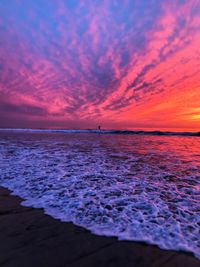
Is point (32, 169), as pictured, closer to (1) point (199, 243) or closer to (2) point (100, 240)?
(2) point (100, 240)

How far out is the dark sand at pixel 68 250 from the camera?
6.60 feet

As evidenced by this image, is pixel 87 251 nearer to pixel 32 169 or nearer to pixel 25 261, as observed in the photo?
pixel 25 261

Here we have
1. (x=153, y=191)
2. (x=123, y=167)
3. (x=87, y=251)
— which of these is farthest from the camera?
(x=123, y=167)

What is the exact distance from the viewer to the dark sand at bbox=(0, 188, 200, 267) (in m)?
2.01

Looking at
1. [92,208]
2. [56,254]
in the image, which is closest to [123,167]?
[92,208]

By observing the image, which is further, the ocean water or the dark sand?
the ocean water

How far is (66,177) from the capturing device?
5.57m

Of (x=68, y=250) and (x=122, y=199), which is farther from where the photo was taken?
(x=122, y=199)

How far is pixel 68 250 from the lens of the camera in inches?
86.9

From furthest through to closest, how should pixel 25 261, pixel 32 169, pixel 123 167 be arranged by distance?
pixel 123 167 → pixel 32 169 → pixel 25 261

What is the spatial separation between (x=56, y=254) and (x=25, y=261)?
0.37 m

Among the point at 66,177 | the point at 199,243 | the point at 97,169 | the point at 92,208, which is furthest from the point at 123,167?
the point at 199,243

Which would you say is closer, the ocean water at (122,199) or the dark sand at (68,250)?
the dark sand at (68,250)

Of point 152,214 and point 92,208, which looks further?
point 92,208
